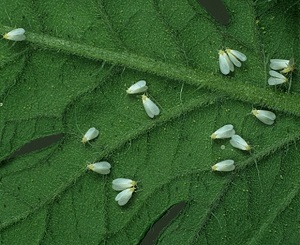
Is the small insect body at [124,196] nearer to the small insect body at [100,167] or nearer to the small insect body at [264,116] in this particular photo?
the small insect body at [100,167]

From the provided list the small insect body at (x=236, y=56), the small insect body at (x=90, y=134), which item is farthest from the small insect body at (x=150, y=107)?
the small insect body at (x=236, y=56)

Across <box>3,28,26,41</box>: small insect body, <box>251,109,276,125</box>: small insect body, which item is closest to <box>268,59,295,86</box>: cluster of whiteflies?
<box>251,109,276,125</box>: small insect body

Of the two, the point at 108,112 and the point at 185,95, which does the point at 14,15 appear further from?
the point at 185,95

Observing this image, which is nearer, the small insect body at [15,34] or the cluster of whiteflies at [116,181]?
the small insect body at [15,34]

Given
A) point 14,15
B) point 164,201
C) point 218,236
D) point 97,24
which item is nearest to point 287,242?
point 218,236

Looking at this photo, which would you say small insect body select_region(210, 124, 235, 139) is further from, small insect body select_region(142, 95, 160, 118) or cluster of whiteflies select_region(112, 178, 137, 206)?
cluster of whiteflies select_region(112, 178, 137, 206)
